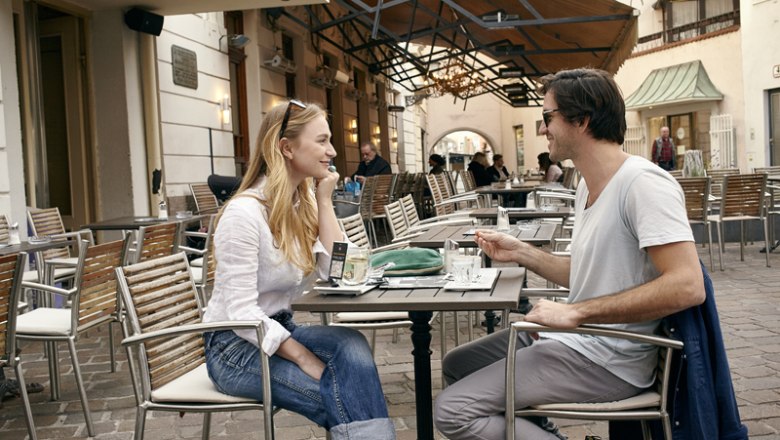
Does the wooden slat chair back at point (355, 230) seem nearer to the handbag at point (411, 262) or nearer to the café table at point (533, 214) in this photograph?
the café table at point (533, 214)

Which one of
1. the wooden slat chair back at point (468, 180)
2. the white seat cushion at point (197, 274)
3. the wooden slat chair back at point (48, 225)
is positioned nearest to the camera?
the white seat cushion at point (197, 274)

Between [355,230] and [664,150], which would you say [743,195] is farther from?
[664,150]

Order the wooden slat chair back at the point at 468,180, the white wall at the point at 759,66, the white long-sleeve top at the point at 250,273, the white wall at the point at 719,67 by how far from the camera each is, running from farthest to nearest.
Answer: the white wall at the point at 719,67
the white wall at the point at 759,66
the wooden slat chair back at the point at 468,180
the white long-sleeve top at the point at 250,273

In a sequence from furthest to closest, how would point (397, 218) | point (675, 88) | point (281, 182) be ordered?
1. point (675, 88)
2. point (397, 218)
3. point (281, 182)

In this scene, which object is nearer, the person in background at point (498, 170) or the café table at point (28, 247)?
the café table at point (28, 247)

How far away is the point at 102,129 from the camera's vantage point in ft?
30.3

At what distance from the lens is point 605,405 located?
2.28m

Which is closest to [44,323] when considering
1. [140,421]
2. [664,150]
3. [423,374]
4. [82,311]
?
[82,311]

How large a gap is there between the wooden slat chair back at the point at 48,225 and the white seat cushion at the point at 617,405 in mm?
5166

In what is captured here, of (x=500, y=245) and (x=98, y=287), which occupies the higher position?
(x=500, y=245)

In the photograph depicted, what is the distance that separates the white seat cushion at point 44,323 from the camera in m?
3.83

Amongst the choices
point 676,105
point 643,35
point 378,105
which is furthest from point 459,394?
point 643,35

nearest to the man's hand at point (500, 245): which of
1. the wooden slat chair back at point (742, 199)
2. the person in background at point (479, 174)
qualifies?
the wooden slat chair back at point (742, 199)

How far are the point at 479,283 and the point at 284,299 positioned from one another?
2.13ft
